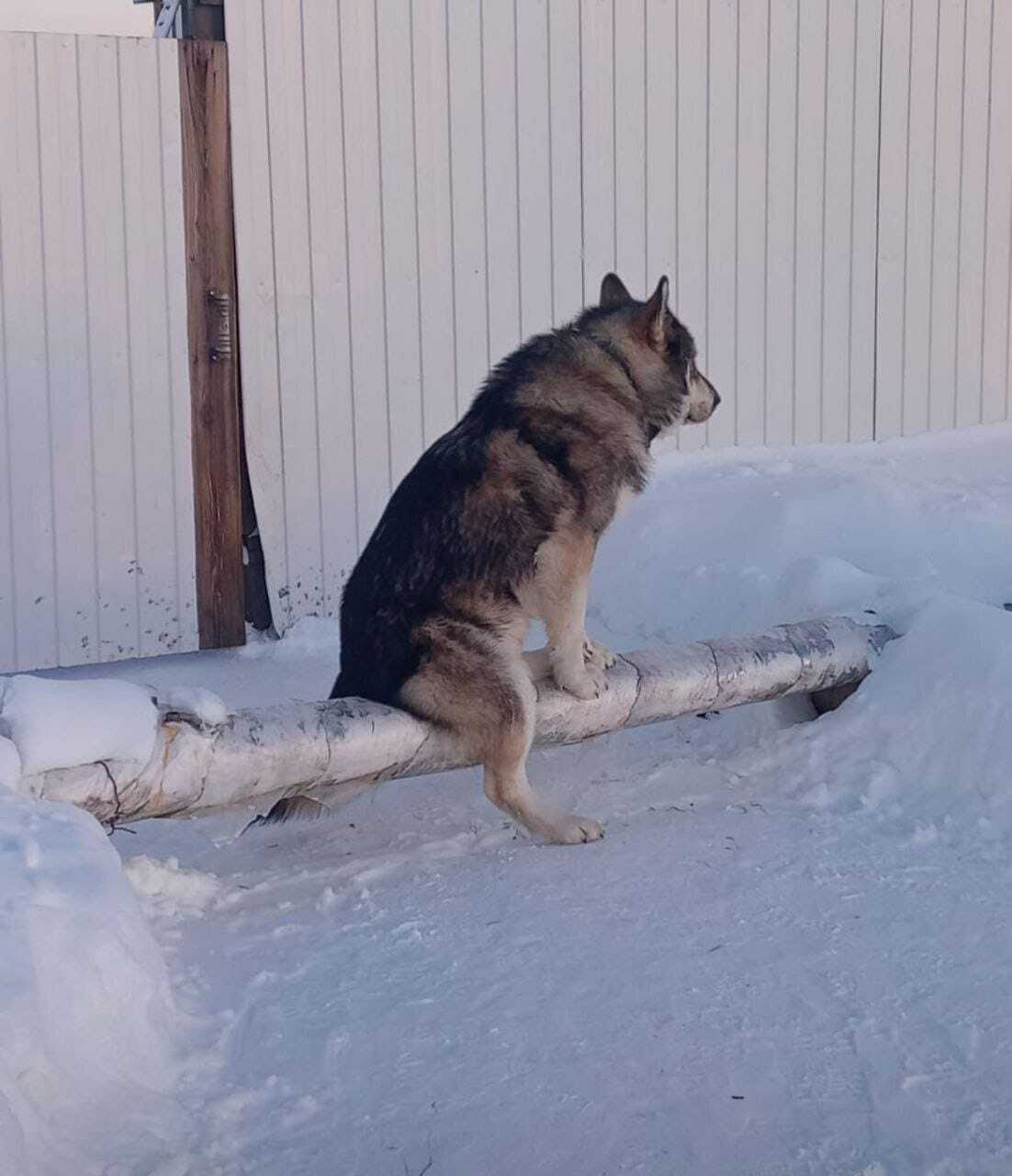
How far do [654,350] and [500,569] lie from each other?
994mm

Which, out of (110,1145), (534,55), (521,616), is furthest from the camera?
(534,55)

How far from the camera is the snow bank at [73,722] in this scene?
3.41 meters

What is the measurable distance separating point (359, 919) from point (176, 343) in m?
3.22

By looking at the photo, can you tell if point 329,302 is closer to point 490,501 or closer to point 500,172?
point 500,172

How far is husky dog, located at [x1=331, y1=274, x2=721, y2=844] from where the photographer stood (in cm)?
421

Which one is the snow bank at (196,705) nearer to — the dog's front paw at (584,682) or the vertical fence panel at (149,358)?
the dog's front paw at (584,682)

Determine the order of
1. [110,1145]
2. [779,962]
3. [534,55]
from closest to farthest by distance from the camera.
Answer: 1. [110,1145]
2. [779,962]
3. [534,55]

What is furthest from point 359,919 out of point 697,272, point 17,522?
point 697,272

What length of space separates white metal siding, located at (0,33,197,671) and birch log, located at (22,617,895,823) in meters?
2.24

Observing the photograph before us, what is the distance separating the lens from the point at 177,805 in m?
3.72

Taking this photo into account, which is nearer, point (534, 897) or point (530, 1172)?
point (530, 1172)

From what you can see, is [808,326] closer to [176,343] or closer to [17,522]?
[176,343]

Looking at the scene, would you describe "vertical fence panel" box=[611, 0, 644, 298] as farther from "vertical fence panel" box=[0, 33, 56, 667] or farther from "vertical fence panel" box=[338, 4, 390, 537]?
"vertical fence panel" box=[0, 33, 56, 667]

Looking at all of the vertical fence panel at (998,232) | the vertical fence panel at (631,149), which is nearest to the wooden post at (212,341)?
the vertical fence panel at (631,149)
